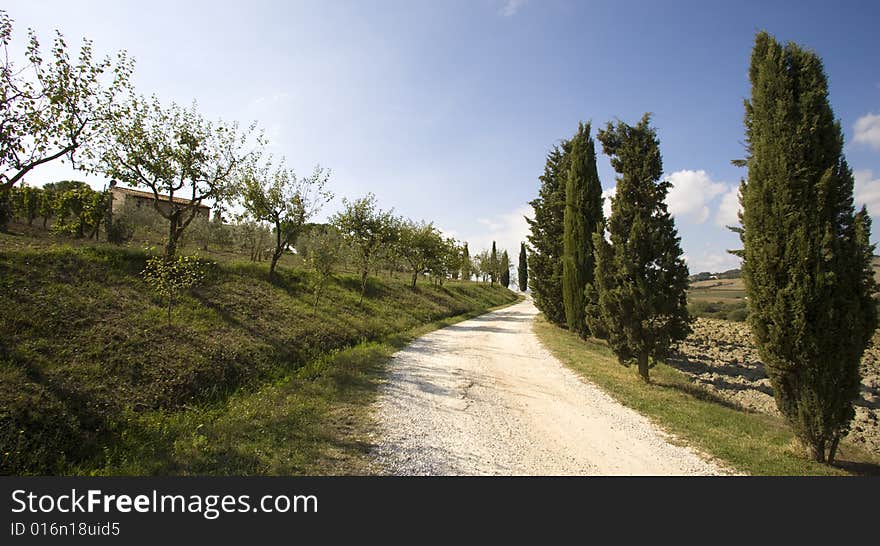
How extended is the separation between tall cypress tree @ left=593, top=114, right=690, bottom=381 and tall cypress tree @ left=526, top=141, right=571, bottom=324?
11056 mm

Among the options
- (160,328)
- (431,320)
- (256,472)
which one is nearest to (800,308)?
(256,472)

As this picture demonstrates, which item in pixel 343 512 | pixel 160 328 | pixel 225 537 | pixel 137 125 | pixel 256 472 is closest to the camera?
pixel 225 537

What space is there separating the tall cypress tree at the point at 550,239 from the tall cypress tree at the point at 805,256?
15455mm

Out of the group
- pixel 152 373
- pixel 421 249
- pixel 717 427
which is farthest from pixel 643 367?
pixel 421 249

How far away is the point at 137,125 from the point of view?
1395cm

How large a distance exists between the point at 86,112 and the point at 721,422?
53.1 feet

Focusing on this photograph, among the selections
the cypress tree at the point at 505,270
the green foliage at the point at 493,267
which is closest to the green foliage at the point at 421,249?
the green foliage at the point at 493,267

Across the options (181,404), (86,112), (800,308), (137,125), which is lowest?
(181,404)

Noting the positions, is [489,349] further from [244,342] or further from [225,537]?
[225,537]

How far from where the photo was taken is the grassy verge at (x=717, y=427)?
5.50m

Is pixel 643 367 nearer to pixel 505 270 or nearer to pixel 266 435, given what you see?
pixel 266 435

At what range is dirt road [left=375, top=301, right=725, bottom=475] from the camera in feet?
16.6

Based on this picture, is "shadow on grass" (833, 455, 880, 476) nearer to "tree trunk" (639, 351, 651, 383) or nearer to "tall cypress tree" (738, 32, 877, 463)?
"tall cypress tree" (738, 32, 877, 463)

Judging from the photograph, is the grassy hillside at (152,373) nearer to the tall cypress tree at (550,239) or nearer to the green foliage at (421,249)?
the tall cypress tree at (550,239)
